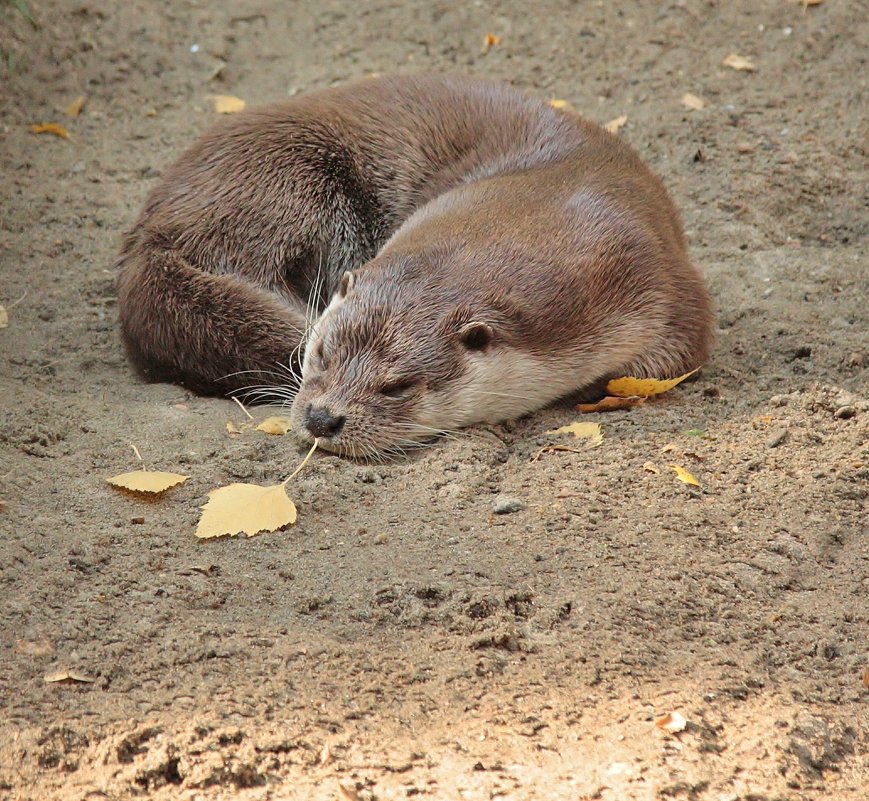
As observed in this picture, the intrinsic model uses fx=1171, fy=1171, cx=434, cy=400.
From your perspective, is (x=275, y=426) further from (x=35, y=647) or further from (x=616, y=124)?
(x=616, y=124)

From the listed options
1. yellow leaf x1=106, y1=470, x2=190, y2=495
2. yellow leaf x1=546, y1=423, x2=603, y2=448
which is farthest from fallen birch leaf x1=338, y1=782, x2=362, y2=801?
yellow leaf x1=546, y1=423, x2=603, y2=448

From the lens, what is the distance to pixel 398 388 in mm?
3232

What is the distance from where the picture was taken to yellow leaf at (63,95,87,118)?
17.9 feet

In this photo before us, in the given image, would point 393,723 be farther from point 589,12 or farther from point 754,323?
point 589,12

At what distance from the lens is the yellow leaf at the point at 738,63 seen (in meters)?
5.62

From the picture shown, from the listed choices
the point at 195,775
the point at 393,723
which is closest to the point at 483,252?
the point at 393,723

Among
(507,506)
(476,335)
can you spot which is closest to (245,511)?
(507,506)

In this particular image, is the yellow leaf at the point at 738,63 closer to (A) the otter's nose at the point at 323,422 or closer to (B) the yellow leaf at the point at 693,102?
(B) the yellow leaf at the point at 693,102

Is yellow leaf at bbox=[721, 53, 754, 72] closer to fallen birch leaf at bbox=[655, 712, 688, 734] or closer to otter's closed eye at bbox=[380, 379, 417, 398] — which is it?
otter's closed eye at bbox=[380, 379, 417, 398]

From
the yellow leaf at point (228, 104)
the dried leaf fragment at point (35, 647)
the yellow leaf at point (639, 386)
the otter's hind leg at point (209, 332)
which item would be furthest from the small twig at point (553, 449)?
the yellow leaf at point (228, 104)

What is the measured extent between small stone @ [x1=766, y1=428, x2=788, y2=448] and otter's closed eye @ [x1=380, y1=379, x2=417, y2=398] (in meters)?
0.97

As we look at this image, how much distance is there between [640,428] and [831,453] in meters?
0.51

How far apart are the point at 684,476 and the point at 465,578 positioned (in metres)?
0.74

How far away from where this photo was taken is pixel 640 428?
3246 mm
